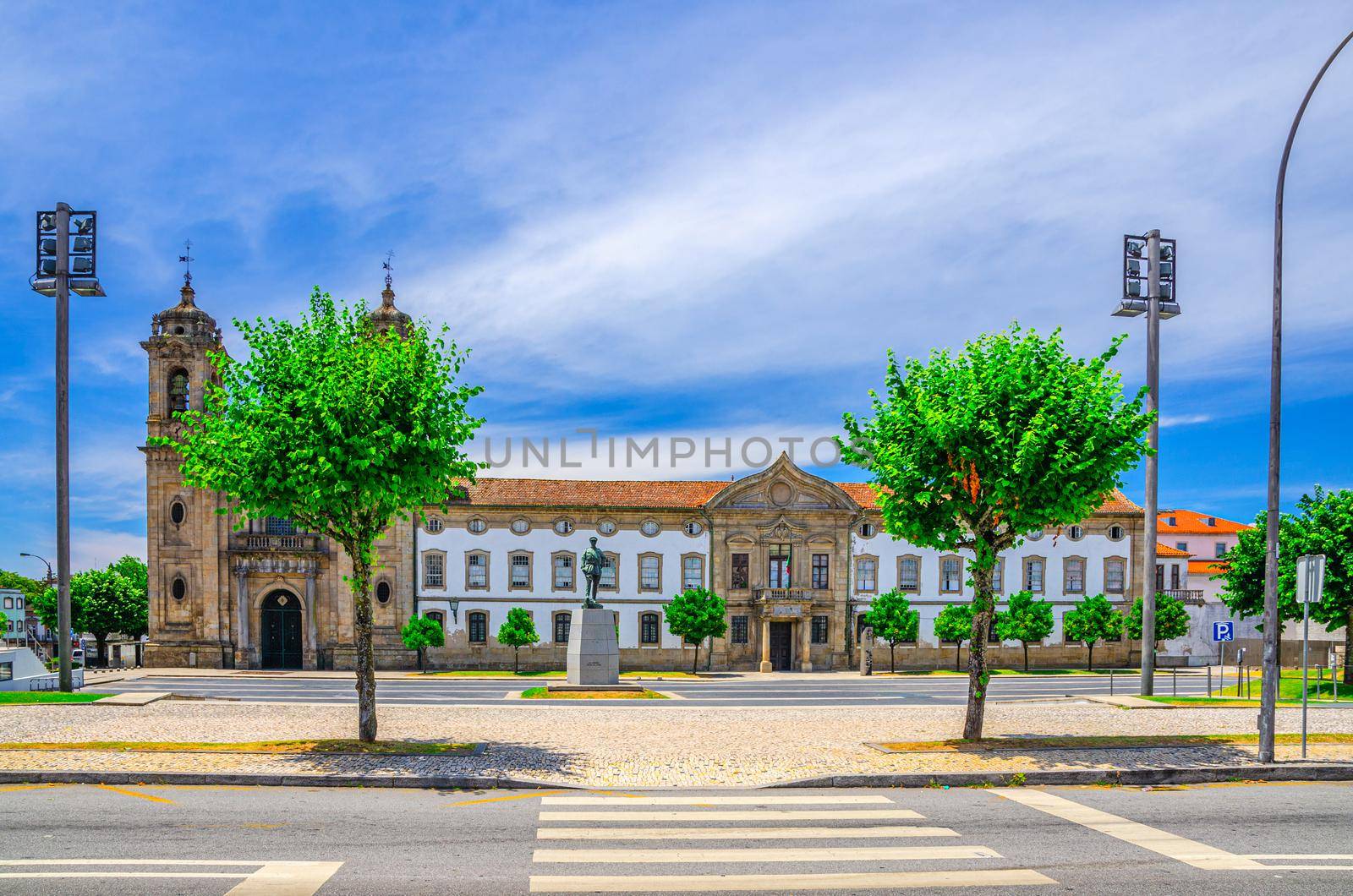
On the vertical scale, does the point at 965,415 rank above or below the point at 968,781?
above

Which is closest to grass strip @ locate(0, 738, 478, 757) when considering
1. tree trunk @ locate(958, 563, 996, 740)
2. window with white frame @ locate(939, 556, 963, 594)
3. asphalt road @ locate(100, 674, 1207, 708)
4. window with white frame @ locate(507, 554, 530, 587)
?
tree trunk @ locate(958, 563, 996, 740)

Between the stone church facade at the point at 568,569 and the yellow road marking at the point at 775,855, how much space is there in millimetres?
Answer: 39390

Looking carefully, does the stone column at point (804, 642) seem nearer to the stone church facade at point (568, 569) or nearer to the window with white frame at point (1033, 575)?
the stone church facade at point (568, 569)

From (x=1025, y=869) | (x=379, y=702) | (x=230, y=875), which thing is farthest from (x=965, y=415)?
(x=379, y=702)

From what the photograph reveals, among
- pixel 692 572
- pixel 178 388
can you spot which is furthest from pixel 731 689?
pixel 178 388

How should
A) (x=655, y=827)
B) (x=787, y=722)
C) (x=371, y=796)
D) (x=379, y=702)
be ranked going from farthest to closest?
(x=379, y=702)
(x=787, y=722)
(x=371, y=796)
(x=655, y=827)

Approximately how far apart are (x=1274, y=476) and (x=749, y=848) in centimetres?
1120

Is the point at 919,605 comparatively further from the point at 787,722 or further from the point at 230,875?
the point at 230,875

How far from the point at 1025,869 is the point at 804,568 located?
4219 cm

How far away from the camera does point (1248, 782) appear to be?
1438cm

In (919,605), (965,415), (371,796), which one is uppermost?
(965,415)

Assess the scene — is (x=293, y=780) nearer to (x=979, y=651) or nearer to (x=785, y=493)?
(x=979, y=651)

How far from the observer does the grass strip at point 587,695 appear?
28391mm

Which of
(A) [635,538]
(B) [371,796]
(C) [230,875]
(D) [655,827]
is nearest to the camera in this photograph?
(C) [230,875]
